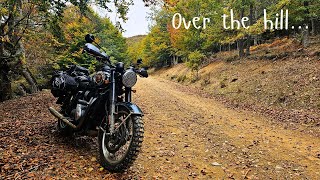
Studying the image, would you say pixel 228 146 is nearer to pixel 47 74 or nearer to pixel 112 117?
pixel 112 117

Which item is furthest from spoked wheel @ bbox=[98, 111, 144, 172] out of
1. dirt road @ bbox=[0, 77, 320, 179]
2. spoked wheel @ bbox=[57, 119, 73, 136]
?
spoked wheel @ bbox=[57, 119, 73, 136]

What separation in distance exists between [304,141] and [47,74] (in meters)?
19.9

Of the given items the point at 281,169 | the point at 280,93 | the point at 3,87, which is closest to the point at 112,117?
the point at 281,169

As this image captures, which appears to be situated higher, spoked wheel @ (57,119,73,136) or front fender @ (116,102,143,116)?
front fender @ (116,102,143,116)

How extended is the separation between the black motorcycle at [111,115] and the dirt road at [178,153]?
0.36 meters

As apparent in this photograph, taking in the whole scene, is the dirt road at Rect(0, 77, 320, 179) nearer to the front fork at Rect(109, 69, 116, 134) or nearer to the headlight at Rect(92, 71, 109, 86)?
the front fork at Rect(109, 69, 116, 134)

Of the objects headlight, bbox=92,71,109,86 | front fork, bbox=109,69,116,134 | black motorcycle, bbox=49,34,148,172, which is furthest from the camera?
headlight, bbox=92,71,109,86

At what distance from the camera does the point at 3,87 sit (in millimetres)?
13734

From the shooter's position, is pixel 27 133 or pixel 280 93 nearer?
pixel 27 133

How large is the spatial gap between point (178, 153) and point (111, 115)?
190 centimetres

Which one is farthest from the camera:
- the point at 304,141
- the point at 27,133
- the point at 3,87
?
the point at 3,87

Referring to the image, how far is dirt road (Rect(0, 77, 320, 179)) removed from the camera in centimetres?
414

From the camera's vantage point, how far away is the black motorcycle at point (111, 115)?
12.7 feet

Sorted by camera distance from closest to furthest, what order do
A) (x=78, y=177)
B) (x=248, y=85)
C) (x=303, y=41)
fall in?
(x=78, y=177) < (x=248, y=85) < (x=303, y=41)
